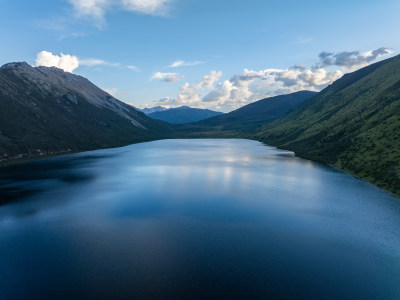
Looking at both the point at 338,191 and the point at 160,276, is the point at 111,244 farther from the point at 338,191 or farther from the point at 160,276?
the point at 338,191

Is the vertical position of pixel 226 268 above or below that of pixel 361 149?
below

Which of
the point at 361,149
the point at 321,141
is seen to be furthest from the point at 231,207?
the point at 321,141

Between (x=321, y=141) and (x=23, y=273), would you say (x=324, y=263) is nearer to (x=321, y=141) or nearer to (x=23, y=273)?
(x=23, y=273)

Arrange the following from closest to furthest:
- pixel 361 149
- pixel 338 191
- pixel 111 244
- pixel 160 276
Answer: pixel 160 276, pixel 111 244, pixel 338 191, pixel 361 149

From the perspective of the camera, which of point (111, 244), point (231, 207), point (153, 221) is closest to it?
point (111, 244)

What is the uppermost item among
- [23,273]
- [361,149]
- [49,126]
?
[49,126]

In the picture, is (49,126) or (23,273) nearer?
(23,273)
